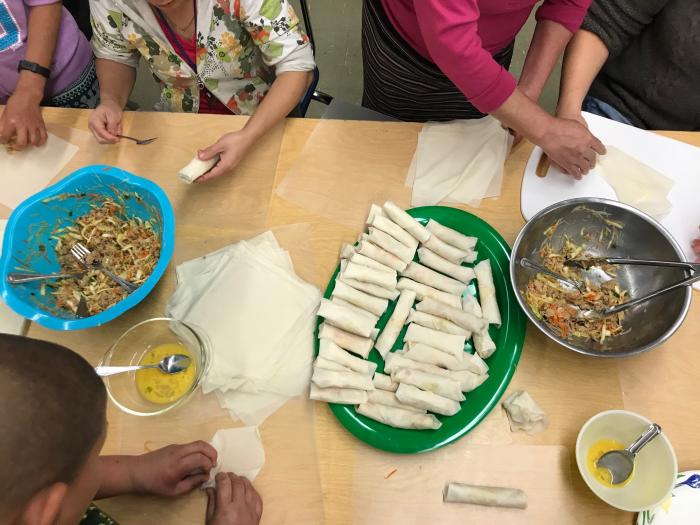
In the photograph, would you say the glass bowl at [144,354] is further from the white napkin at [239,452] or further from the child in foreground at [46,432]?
the child in foreground at [46,432]

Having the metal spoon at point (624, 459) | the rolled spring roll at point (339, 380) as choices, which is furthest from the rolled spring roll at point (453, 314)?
the metal spoon at point (624, 459)

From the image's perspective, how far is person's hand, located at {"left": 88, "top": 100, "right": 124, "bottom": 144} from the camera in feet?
4.00

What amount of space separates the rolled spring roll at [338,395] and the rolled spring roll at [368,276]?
25cm

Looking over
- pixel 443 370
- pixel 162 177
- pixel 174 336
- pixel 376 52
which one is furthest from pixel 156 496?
pixel 376 52

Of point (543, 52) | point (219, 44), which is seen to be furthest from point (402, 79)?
point (219, 44)

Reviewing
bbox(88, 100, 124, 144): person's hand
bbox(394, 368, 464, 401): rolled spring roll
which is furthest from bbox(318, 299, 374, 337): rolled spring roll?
bbox(88, 100, 124, 144): person's hand

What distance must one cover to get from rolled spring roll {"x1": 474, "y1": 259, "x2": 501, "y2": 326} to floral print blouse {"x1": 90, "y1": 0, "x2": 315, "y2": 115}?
2.37 ft

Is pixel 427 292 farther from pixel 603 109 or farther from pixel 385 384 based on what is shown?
pixel 603 109

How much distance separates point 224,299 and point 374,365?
38 centimetres

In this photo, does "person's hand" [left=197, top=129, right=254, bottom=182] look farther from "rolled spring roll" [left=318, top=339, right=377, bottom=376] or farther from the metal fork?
"rolled spring roll" [left=318, top=339, right=377, bottom=376]

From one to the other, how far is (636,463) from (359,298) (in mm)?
623

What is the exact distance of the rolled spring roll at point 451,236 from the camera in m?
1.09

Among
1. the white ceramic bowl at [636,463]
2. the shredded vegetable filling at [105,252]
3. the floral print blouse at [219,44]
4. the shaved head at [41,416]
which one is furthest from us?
the floral print blouse at [219,44]

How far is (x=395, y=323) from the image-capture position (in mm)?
1060
